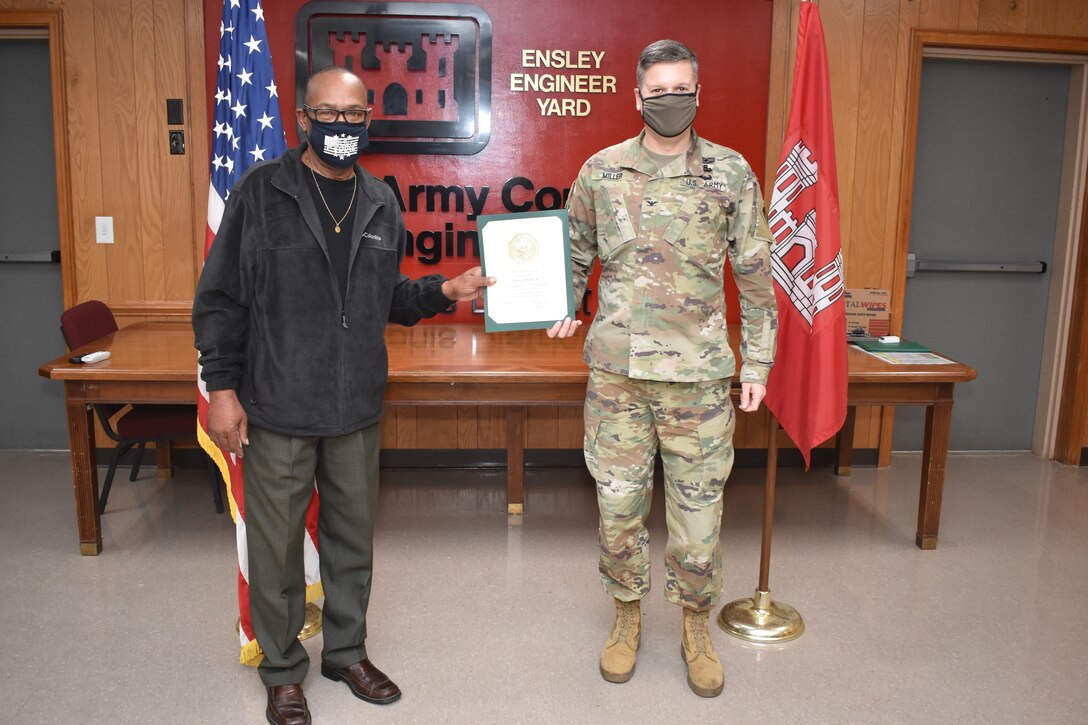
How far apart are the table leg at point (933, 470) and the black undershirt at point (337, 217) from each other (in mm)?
2356

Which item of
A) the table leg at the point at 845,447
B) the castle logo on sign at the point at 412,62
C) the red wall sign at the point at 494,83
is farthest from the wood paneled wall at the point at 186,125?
the table leg at the point at 845,447

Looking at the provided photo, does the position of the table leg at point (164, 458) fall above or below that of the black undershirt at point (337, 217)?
below

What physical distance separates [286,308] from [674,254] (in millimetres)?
972

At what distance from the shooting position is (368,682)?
2369mm

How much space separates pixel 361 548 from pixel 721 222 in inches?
49.8

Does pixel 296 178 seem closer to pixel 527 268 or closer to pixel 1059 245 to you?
pixel 527 268

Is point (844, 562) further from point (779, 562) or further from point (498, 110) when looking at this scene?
point (498, 110)

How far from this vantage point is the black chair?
141 inches

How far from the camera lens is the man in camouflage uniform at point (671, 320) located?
227 cm

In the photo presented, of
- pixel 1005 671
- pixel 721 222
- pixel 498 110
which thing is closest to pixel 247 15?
pixel 721 222

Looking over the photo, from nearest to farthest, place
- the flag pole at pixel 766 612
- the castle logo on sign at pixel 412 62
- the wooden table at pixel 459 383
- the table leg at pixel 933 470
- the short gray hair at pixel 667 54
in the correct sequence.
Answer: the short gray hair at pixel 667 54, the flag pole at pixel 766 612, the wooden table at pixel 459 383, the table leg at pixel 933 470, the castle logo on sign at pixel 412 62

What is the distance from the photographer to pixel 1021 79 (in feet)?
14.7

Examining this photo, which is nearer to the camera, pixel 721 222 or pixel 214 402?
pixel 214 402

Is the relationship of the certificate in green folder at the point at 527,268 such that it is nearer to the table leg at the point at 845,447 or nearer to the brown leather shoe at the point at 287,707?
the brown leather shoe at the point at 287,707
